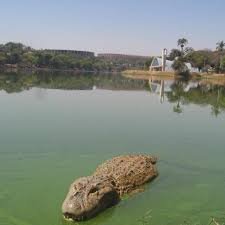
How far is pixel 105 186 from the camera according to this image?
36.6ft

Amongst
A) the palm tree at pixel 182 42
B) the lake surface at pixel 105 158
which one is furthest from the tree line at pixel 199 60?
the lake surface at pixel 105 158

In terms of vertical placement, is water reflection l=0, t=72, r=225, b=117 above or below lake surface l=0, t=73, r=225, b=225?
below

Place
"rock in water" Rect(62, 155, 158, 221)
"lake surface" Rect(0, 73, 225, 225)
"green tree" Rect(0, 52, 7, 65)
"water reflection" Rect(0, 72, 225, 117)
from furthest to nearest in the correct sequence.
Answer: "green tree" Rect(0, 52, 7, 65) < "water reflection" Rect(0, 72, 225, 117) < "lake surface" Rect(0, 73, 225, 225) < "rock in water" Rect(62, 155, 158, 221)

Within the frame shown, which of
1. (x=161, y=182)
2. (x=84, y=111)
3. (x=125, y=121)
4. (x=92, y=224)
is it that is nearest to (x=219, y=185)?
(x=161, y=182)

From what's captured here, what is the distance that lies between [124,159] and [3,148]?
185 inches

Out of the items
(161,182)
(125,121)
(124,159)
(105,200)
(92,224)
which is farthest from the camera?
(125,121)

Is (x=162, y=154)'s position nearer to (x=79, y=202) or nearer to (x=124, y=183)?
(x=124, y=183)

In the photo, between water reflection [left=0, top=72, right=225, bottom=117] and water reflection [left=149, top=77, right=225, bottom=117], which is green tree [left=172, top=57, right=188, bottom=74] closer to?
water reflection [left=0, top=72, right=225, bottom=117]

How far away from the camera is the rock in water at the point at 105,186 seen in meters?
10.2

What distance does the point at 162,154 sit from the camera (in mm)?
17938

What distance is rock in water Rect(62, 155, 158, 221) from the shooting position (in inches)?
401

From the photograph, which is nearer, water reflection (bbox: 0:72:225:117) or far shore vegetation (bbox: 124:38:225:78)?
water reflection (bbox: 0:72:225:117)

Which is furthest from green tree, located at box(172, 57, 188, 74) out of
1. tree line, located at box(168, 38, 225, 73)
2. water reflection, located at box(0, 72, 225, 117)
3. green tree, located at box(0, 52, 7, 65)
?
green tree, located at box(0, 52, 7, 65)

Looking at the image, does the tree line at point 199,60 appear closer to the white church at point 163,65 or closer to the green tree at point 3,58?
the white church at point 163,65
